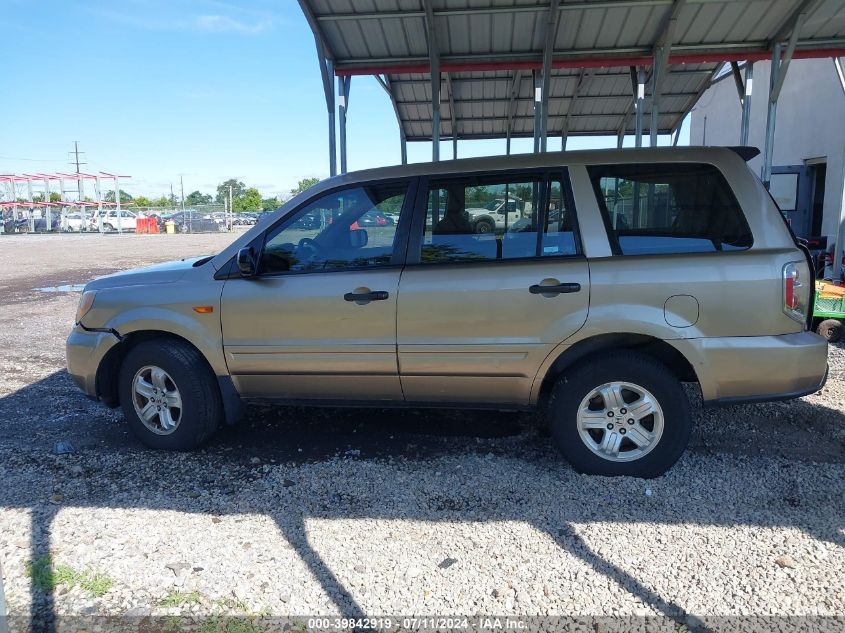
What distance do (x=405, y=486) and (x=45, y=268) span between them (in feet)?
59.2

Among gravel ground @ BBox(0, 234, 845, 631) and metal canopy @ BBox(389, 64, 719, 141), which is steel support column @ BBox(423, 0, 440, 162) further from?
gravel ground @ BBox(0, 234, 845, 631)

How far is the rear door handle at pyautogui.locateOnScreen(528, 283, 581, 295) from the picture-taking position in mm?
3770

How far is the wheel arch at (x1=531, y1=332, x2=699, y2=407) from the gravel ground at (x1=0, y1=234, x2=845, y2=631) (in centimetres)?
65

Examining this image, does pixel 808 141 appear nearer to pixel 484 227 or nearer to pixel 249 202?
pixel 484 227

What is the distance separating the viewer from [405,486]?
13.0 feet

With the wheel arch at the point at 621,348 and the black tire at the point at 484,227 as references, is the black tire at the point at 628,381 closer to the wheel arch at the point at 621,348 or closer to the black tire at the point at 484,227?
the wheel arch at the point at 621,348

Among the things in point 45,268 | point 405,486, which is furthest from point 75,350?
point 45,268

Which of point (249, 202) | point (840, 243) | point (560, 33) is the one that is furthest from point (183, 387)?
point (249, 202)

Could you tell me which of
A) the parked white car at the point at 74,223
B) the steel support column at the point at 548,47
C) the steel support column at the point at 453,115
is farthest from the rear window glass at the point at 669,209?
the parked white car at the point at 74,223

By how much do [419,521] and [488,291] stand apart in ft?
4.55

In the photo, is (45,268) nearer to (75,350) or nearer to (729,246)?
(75,350)

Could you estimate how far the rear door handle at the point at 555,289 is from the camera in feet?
12.4

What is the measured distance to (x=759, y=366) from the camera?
144 inches

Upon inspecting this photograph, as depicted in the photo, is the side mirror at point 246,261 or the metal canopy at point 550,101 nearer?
the side mirror at point 246,261
